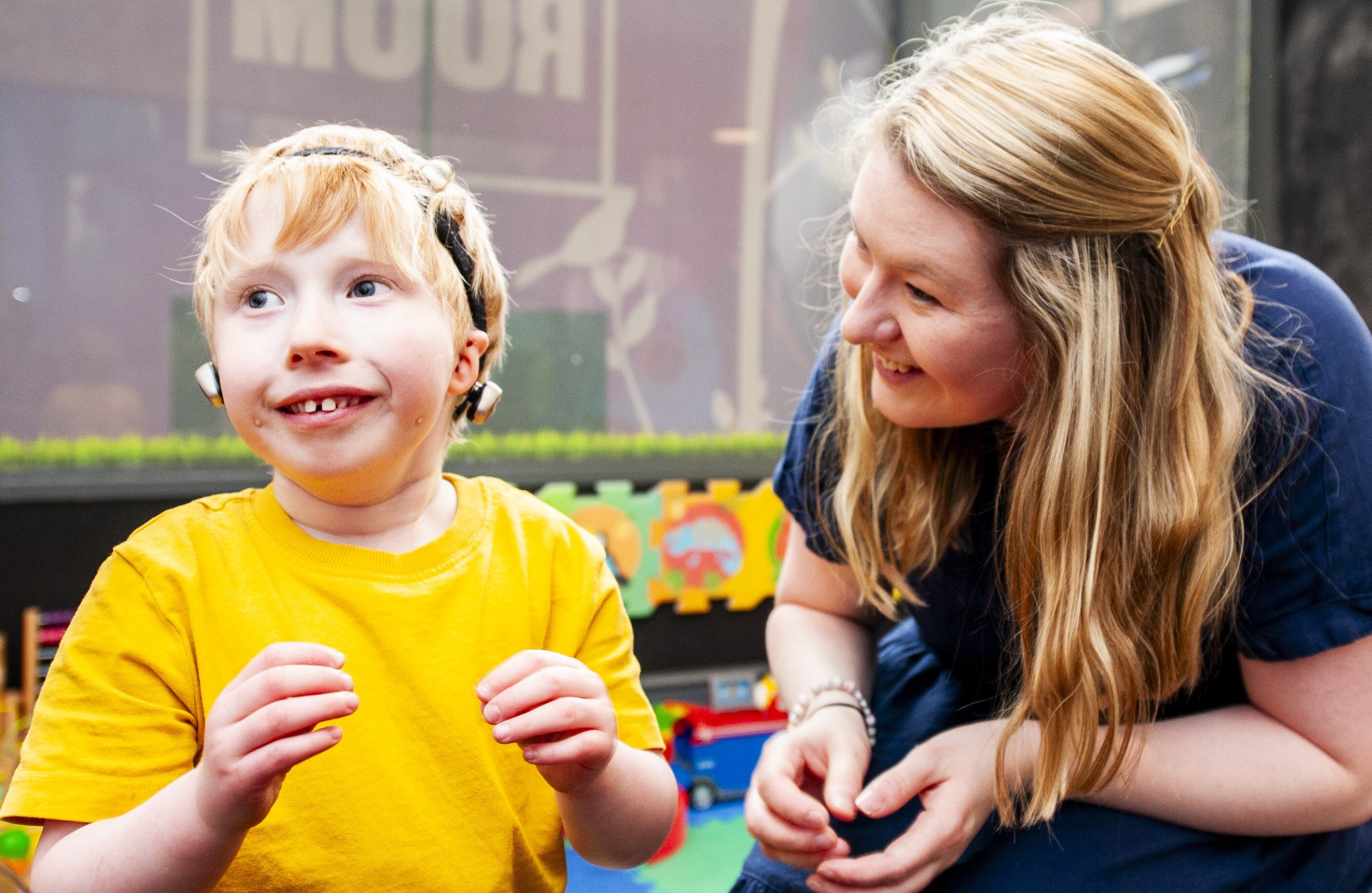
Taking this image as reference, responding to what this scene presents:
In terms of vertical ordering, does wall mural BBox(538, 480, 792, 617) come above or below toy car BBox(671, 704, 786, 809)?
above

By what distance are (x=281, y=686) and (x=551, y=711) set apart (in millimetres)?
145

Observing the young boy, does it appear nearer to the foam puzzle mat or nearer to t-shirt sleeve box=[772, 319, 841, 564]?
t-shirt sleeve box=[772, 319, 841, 564]

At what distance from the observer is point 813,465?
1141 millimetres

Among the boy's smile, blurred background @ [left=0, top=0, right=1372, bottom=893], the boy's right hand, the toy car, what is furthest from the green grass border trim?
the boy's right hand

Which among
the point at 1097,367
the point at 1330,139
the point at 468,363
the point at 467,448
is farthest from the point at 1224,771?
the point at 1330,139

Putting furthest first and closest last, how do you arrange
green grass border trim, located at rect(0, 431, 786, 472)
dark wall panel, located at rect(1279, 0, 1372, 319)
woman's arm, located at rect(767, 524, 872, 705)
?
dark wall panel, located at rect(1279, 0, 1372, 319)
green grass border trim, located at rect(0, 431, 786, 472)
woman's arm, located at rect(767, 524, 872, 705)

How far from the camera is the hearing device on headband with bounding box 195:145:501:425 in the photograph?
0.66 meters

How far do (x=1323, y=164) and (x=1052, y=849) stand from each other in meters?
2.06

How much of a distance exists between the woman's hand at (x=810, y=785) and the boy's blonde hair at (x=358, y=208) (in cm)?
46

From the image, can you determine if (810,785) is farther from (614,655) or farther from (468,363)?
(468,363)

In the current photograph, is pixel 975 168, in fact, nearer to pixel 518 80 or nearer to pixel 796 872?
pixel 796 872

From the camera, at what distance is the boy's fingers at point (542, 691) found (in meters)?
0.59

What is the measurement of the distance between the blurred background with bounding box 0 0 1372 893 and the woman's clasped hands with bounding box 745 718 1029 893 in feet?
2.36

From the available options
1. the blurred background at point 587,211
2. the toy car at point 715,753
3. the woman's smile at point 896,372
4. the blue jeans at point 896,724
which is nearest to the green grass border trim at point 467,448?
the blurred background at point 587,211
